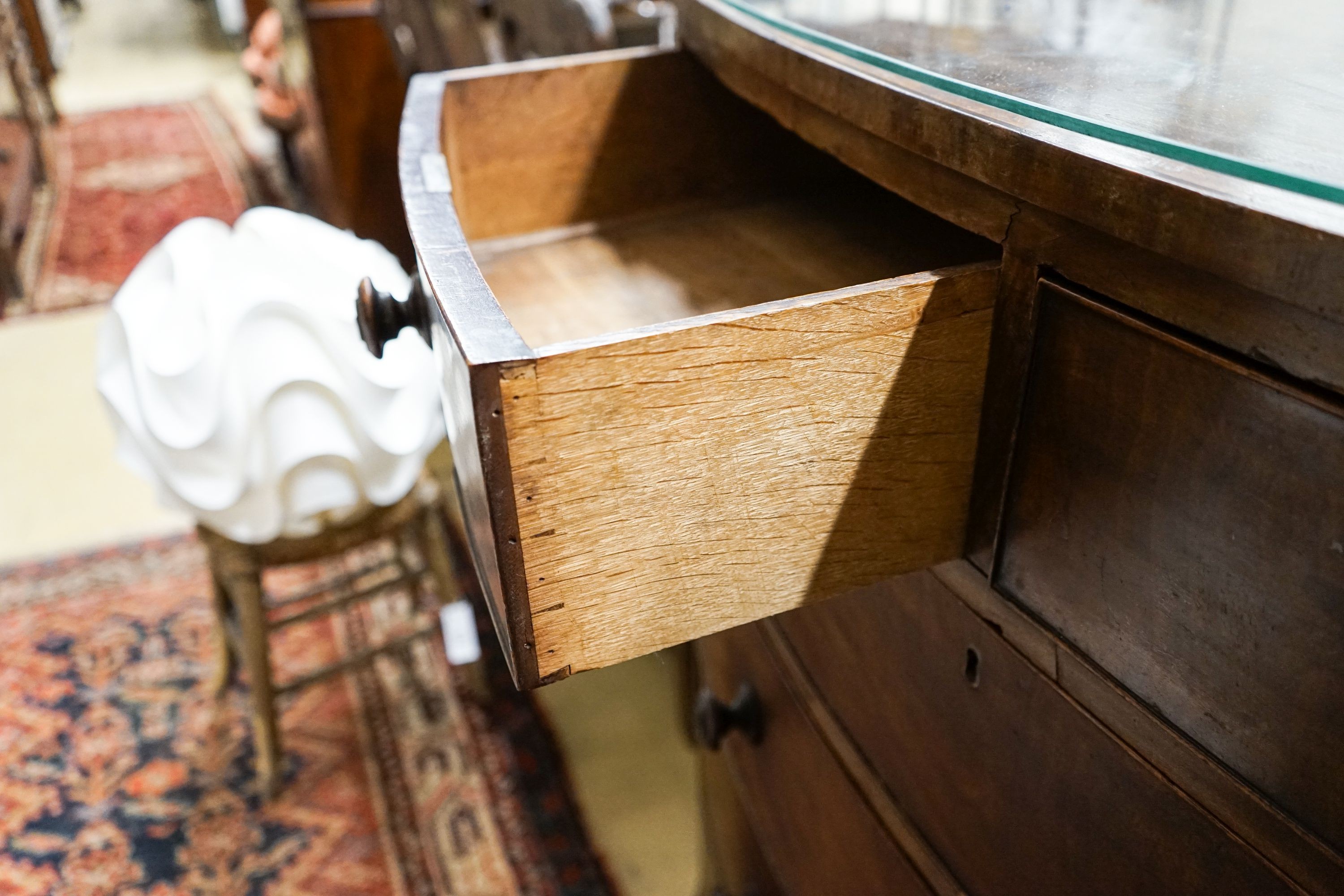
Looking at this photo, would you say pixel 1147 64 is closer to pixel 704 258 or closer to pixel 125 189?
pixel 704 258

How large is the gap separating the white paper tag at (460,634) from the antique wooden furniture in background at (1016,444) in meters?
1.11

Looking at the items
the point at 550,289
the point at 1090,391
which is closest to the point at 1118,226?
the point at 1090,391

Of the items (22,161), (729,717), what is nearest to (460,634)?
(729,717)

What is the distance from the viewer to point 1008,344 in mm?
478

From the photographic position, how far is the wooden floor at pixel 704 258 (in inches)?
26.8

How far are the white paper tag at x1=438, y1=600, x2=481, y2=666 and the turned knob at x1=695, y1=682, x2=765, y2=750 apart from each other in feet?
2.66

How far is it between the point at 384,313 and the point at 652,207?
0.35 m

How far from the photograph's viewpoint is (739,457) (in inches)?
18.0

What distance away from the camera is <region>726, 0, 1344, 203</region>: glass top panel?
367mm

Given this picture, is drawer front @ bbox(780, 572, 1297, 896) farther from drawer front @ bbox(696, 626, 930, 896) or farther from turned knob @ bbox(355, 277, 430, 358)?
turned knob @ bbox(355, 277, 430, 358)

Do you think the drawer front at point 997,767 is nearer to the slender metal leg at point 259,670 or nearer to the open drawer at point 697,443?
the open drawer at point 697,443

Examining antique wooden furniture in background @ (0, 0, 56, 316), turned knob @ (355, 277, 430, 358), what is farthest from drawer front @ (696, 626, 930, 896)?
antique wooden furniture in background @ (0, 0, 56, 316)

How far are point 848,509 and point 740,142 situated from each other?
480 mm

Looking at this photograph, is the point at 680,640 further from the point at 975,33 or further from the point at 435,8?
the point at 435,8
